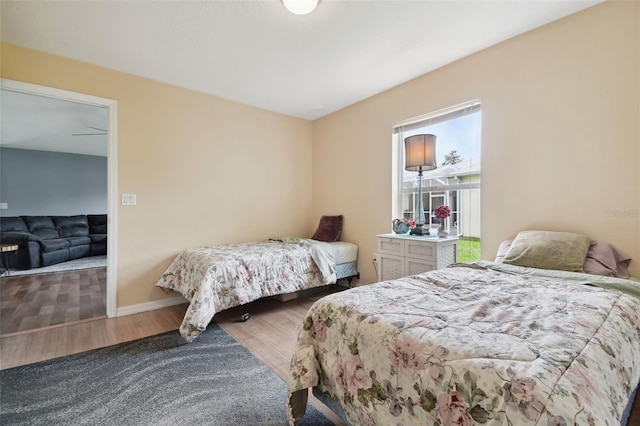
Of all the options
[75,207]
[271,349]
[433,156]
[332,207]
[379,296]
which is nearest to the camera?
[379,296]

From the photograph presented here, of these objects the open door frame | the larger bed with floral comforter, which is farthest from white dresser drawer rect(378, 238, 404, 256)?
the open door frame

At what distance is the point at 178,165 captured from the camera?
3318mm

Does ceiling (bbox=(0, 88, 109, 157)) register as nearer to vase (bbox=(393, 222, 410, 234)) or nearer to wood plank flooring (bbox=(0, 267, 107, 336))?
wood plank flooring (bbox=(0, 267, 107, 336))

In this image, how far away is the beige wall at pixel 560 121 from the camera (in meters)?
1.89

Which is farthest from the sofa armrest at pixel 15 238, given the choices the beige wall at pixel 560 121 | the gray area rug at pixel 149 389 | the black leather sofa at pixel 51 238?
the beige wall at pixel 560 121

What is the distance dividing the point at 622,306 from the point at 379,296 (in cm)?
103

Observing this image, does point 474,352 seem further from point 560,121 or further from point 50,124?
point 50,124

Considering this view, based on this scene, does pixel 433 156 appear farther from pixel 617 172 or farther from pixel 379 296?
pixel 379 296

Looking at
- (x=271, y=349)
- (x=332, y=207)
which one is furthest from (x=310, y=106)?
(x=271, y=349)

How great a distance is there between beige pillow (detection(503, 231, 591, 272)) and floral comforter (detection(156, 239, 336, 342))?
1.92 meters

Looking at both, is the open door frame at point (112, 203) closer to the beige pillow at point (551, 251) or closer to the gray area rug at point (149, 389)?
the gray area rug at point (149, 389)

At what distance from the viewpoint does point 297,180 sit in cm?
443

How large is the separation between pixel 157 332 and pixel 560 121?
3.75 m

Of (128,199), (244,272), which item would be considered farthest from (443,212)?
(128,199)
